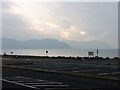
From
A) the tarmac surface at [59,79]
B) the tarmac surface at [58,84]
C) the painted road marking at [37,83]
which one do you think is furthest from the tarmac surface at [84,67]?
the painted road marking at [37,83]

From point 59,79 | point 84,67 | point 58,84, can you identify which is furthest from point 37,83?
point 84,67

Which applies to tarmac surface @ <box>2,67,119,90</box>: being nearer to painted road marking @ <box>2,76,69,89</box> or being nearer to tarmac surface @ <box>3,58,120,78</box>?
painted road marking @ <box>2,76,69,89</box>

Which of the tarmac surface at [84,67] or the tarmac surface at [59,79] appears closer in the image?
the tarmac surface at [59,79]

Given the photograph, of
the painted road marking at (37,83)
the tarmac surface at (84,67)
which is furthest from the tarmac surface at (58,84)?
the tarmac surface at (84,67)

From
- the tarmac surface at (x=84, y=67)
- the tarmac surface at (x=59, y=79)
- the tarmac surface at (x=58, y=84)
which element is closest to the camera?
the tarmac surface at (x=58, y=84)

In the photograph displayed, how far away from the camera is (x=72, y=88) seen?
15.7 meters

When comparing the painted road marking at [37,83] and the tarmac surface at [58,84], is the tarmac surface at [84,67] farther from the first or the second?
the painted road marking at [37,83]

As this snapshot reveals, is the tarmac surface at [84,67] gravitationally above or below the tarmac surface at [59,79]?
above

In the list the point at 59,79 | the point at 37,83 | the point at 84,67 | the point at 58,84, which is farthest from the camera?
the point at 84,67

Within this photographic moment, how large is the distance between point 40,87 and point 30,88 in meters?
0.54

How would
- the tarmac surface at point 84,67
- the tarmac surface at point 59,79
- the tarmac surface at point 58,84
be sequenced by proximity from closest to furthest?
the tarmac surface at point 58,84, the tarmac surface at point 59,79, the tarmac surface at point 84,67

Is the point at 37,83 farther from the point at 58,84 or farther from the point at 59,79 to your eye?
the point at 59,79

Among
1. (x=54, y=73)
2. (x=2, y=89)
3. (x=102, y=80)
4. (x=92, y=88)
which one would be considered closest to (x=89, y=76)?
(x=102, y=80)

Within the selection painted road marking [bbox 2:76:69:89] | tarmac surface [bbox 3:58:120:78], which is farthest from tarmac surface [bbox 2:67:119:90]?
tarmac surface [bbox 3:58:120:78]
